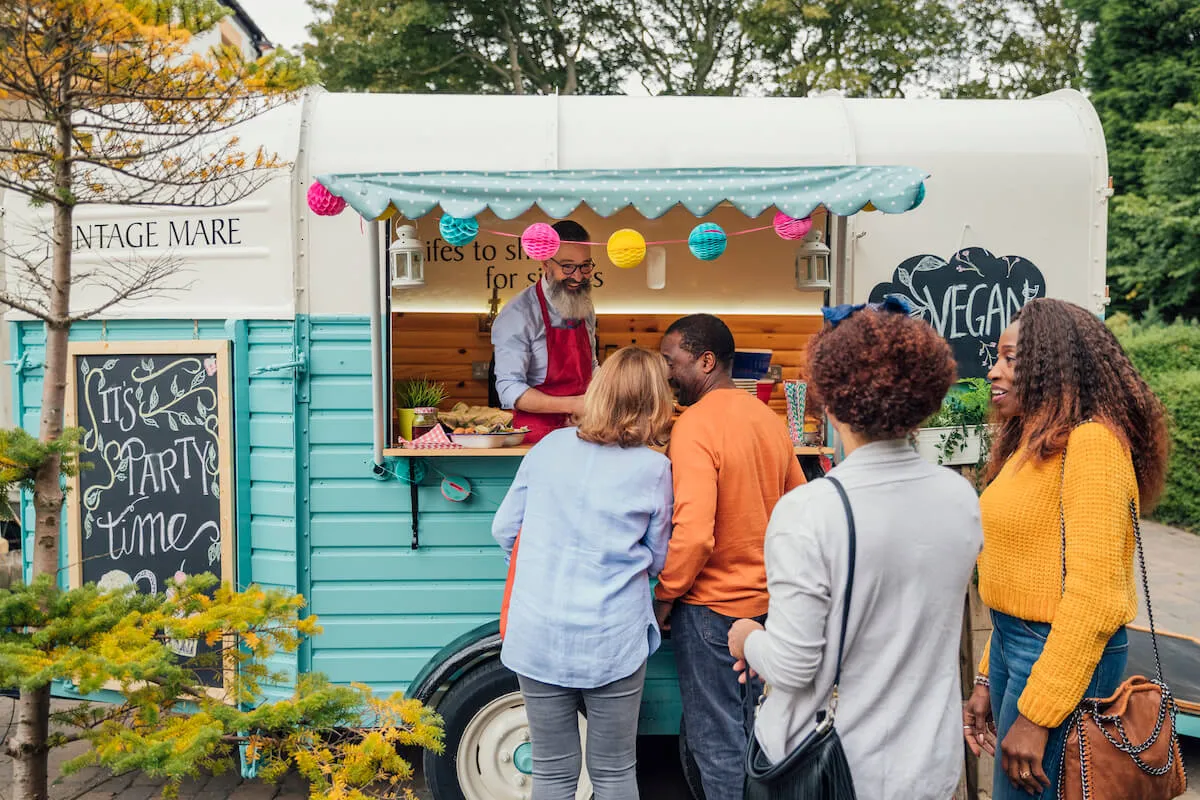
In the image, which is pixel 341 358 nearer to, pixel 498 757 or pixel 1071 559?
pixel 498 757

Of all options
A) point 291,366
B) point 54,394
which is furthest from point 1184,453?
point 54,394

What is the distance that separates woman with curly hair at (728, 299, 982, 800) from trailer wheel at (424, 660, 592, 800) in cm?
201

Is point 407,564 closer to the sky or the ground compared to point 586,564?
closer to the ground

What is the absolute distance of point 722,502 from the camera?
10.2 ft

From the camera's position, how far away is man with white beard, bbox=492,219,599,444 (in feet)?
13.7

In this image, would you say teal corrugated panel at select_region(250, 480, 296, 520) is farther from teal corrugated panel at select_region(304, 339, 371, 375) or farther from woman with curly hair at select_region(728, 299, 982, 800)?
woman with curly hair at select_region(728, 299, 982, 800)

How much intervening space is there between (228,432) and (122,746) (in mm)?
1824

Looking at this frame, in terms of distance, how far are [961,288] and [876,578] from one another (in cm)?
264

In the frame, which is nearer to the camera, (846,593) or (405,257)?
(846,593)

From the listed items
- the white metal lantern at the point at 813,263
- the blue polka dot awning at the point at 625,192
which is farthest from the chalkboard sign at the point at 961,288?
the blue polka dot awning at the point at 625,192

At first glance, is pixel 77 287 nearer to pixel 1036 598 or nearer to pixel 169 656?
pixel 169 656

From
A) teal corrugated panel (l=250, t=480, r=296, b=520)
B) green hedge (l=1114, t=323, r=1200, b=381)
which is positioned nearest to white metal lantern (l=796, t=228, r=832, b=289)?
teal corrugated panel (l=250, t=480, r=296, b=520)

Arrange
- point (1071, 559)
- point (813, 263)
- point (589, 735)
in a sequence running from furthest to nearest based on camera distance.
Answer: point (813, 263), point (589, 735), point (1071, 559)

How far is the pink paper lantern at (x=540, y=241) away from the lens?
11.8 feet
